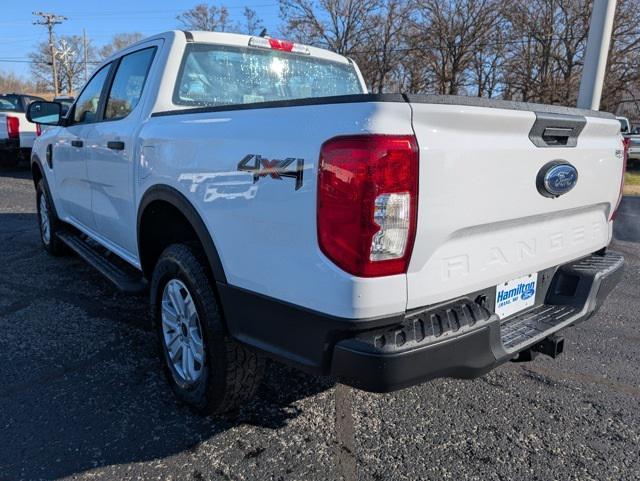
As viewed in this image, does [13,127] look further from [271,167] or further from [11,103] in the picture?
[271,167]

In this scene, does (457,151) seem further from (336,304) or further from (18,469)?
(18,469)

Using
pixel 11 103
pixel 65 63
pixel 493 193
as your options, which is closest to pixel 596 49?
pixel 493 193

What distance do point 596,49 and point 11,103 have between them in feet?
47.1

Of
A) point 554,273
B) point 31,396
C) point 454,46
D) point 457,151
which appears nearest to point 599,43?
point 554,273

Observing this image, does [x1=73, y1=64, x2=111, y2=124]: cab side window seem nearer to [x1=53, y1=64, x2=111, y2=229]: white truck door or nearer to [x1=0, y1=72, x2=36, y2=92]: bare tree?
[x1=53, y1=64, x2=111, y2=229]: white truck door

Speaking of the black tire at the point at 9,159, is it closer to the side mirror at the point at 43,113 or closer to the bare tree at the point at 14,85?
the side mirror at the point at 43,113

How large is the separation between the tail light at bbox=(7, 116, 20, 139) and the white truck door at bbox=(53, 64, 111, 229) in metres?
9.55

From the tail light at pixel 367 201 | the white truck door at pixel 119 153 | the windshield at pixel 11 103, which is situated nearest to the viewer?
the tail light at pixel 367 201

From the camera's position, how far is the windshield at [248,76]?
10.8 ft

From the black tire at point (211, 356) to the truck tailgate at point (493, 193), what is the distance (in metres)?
0.94

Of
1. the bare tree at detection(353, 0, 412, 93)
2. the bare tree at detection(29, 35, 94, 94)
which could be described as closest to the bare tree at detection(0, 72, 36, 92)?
the bare tree at detection(29, 35, 94, 94)

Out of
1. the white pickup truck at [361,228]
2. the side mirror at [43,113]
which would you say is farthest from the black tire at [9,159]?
the white pickup truck at [361,228]

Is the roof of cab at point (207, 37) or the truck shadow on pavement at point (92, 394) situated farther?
the roof of cab at point (207, 37)

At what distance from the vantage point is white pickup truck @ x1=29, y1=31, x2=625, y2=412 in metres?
1.77
